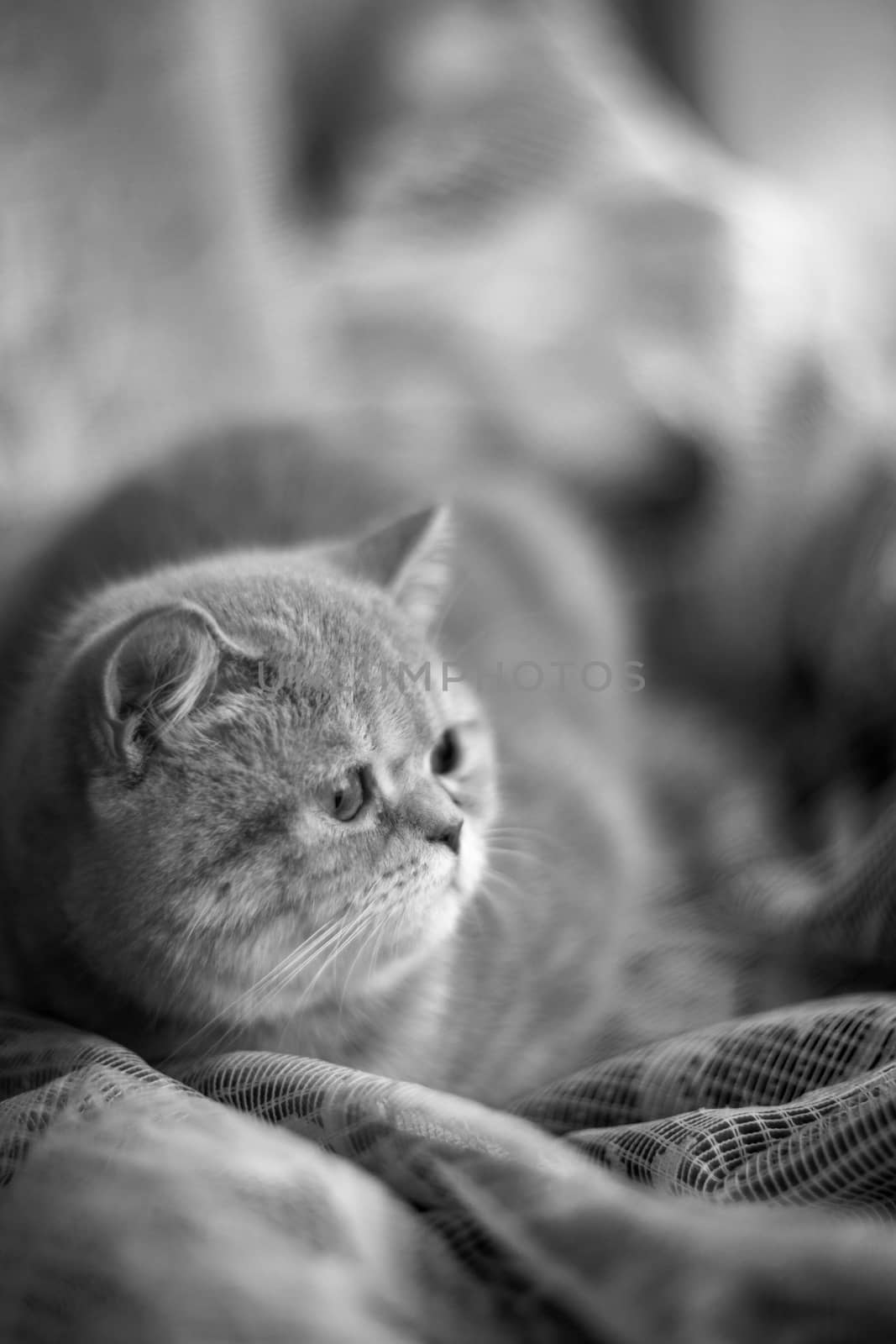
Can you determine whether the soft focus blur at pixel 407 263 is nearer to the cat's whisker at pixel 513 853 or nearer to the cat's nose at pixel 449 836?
the cat's whisker at pixel 513 853

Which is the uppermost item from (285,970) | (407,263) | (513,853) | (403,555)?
(407,263)

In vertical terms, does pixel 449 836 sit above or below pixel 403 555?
below

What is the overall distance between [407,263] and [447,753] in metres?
1.04

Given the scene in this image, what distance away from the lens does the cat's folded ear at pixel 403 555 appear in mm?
1061

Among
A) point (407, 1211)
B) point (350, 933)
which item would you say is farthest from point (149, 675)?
point (407, 1211)

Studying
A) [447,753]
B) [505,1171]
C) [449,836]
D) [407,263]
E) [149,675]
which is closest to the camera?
[505,1171]

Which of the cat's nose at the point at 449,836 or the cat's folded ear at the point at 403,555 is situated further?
the cat's folded ear at the point at 403,555

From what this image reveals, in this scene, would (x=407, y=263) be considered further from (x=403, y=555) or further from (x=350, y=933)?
(x=350, y=933)

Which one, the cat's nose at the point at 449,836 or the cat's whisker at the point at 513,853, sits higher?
the cat's nose at the point at 449,836

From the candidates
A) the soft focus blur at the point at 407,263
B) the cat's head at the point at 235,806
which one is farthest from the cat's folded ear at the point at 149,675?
the soft focus blur at the point at 407,263

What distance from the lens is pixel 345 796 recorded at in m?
0.89

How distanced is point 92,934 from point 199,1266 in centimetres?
38

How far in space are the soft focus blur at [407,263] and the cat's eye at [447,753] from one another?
57 cm

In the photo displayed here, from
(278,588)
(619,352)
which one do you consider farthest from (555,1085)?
(619,352)
